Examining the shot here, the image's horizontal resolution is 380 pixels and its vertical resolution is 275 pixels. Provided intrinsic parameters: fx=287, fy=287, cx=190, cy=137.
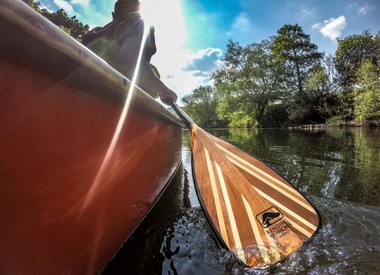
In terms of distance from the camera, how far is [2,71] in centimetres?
83

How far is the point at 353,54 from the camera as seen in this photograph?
87.8 ft

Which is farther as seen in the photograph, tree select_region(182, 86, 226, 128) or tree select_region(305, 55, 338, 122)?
tree select_region(182, 86, 226, 128)

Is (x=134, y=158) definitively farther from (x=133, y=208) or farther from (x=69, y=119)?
(x=69, y=119)

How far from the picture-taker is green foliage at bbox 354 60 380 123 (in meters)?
17.8

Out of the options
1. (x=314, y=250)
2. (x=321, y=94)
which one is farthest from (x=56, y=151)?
→ (x=321, y=94)

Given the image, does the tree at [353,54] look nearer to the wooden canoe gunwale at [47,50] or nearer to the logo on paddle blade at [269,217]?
the logo on paddle blade at [269,217]

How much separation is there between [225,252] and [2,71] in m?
1.50

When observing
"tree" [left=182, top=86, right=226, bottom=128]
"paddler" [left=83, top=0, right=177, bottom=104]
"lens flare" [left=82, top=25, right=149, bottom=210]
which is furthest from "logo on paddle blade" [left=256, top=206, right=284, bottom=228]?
"tree" [left=182, top=86, right=226, bottom=128]

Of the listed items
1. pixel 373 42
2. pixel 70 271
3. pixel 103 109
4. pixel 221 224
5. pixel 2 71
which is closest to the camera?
pixel 2 71

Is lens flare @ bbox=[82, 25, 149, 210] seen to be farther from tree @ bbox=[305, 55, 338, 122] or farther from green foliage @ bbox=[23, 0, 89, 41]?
tree @ bbox=[305, 55, 338, 122]

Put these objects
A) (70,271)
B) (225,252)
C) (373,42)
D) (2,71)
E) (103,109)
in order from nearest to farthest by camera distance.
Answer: (2,71)
(70,271)
(103,109)
(225,252)
(373,42)

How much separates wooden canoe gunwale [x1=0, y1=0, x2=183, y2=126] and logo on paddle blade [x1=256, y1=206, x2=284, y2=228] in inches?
51.3

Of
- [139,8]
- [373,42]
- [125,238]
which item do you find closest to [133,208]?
[125,238]

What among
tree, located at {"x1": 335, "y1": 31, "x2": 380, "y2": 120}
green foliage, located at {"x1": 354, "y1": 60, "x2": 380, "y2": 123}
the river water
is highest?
tree, located at {"x1": 335, "y1": 31, "x2": 380, "y2": 120}
